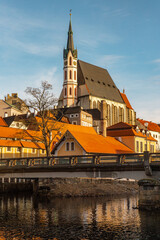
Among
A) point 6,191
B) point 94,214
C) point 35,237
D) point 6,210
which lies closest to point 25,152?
point 6,191

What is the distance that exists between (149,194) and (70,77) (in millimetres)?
112363

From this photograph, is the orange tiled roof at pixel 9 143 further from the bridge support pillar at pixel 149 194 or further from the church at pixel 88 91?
the church at pixel 88 91

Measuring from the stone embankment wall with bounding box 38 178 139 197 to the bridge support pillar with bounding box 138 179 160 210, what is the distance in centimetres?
1953

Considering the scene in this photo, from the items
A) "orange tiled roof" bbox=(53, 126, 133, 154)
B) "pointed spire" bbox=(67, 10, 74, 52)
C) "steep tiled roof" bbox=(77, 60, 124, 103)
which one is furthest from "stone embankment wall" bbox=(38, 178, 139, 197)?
"pointed spire" bbox=(67, 10, 74, 52)

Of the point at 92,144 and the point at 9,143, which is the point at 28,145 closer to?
the point at 9,143

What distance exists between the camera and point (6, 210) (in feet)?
126

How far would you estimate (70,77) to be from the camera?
145 meters

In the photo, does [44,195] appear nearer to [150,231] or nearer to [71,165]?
[71,165]

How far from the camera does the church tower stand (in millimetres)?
143250

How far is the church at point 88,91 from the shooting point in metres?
143

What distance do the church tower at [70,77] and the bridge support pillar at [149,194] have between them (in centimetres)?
10711

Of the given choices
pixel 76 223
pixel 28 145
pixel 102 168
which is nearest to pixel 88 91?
pixel 28 145

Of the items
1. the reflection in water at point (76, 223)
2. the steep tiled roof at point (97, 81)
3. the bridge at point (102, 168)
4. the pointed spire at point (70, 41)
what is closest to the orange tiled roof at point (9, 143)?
the reflection in water at point (76, 223)

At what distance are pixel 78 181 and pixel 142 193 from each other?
2016 centimetres
